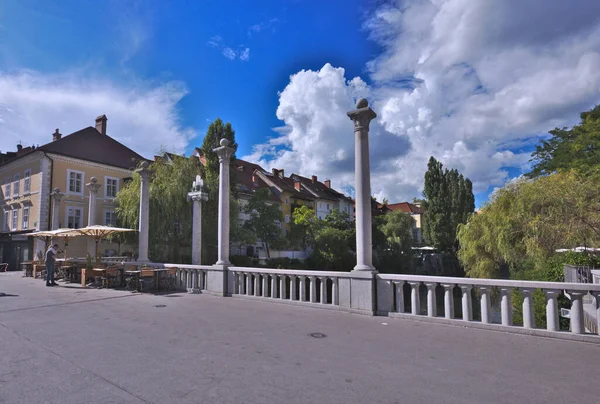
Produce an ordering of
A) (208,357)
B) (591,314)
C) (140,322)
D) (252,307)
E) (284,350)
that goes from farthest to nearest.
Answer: (252,307), (140,322), (591,314), (284,350), (208,357)

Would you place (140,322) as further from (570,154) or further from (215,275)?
(570,154)

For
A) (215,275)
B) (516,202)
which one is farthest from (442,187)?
(215,275)

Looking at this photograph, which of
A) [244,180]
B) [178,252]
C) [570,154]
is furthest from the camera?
[244,180]

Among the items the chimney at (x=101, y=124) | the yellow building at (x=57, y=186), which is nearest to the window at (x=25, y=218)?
the yellow building at (x=57, y=186)

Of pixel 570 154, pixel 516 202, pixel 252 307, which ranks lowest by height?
pixel 252 307

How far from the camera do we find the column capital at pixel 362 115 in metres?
9.13

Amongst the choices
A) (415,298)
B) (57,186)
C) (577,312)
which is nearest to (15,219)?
(57,186)

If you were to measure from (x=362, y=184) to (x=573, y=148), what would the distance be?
20079 millimetres

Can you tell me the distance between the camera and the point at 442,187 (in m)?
47.5

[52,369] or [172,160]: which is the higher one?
[172,160]

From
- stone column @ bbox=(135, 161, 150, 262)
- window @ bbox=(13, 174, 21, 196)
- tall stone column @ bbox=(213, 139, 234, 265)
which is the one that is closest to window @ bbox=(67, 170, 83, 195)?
window @ bbox=(13, 174, 21, 196)

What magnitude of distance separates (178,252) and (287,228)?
2754 centimetres

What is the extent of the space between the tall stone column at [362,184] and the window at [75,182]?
3088 centimetres

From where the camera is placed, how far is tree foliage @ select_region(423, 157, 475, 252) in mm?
46969
